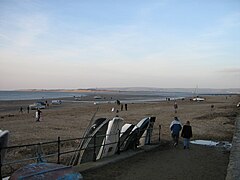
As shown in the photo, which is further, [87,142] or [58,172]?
[87,142]

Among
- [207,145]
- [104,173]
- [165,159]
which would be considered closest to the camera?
[104,173]

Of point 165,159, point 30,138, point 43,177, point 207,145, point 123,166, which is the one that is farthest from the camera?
point 30,138

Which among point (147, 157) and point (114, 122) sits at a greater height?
point (114, 122)

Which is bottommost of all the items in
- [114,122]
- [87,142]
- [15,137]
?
[15,137]

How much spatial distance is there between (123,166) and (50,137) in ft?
26.6

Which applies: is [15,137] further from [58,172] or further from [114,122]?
[58,172]

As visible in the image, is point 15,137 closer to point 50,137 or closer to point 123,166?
point 50,137

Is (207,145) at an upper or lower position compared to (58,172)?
lower

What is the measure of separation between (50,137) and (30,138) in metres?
1.05

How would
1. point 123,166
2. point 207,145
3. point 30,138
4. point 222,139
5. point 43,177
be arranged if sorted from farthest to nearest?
point 30,138
point 222,139
point 207,145
point 123,166
point 43,177

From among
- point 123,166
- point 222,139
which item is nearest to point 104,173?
point 123,166

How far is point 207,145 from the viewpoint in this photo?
464 inches

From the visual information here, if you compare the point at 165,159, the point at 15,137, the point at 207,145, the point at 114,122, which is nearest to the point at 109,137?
the point at 114,122

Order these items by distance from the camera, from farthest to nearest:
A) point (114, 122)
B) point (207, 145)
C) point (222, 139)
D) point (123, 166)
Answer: point (222, 139), point (207, 145), point (114, 122), point (123, 166)
